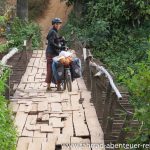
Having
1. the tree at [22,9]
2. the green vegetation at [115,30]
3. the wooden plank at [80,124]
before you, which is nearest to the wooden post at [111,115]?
the wooden plank at [80,124]

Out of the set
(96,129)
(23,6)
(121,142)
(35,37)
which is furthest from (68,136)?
(23,6)

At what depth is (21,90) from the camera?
1183 centimetres

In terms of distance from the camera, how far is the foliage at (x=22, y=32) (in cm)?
2280

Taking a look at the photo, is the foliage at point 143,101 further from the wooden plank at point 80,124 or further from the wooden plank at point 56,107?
the wooden plank at point 56,107

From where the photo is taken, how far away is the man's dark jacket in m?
11.4

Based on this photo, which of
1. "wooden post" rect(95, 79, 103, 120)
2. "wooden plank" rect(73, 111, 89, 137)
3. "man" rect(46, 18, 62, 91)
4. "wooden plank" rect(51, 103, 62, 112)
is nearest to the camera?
"wooden plank" rect(73, 111, 89, 137)

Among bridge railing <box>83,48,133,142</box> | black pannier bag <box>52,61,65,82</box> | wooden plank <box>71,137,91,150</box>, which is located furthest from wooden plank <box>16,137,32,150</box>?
black pannier bag <box>52,61,65,82</box>

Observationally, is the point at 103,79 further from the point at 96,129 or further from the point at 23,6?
the point at 23,6

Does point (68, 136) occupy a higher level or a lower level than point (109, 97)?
lower

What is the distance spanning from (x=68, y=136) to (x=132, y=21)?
56.7ft

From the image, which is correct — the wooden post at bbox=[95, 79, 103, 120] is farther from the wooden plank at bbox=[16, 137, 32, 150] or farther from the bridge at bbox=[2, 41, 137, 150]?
the wooden plank at bbox=[16, 137, 32, 150]

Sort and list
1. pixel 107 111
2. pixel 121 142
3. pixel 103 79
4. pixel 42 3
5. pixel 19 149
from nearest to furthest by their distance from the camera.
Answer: pixel 121 142 → pixel 19 149 → pixel 107 111 → pixel 103 79 → pixel 42 3

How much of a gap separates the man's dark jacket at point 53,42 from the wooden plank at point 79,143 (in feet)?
14.5

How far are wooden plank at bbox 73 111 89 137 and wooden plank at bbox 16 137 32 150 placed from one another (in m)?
0.86
